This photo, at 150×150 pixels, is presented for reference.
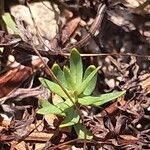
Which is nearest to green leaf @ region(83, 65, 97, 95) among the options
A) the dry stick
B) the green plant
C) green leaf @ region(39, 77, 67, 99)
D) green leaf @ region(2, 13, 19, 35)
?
the green plant

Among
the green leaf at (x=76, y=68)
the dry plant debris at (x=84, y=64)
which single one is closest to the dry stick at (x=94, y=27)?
the dry plant debris at (x=84, y=64)

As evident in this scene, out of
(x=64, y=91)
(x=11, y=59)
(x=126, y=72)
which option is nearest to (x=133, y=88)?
(x=126, y=72)

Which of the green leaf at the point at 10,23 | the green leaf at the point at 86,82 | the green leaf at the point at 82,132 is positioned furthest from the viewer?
the green leaf at the point at 10,23

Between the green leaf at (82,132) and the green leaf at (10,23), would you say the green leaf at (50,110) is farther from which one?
the green leaf at (10,23)

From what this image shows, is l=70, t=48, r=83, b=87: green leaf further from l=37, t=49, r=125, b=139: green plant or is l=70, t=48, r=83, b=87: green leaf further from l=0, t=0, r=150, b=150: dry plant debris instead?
l=0, t=0, r=150, b=150: dry plant debris

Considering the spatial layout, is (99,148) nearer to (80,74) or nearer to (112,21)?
(80,74)

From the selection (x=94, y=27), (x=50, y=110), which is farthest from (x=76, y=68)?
(x=94, y=27)

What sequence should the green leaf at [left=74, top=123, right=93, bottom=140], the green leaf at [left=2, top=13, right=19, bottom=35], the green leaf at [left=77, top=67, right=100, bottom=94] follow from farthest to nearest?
the green leaf at [left=2, top=13, right=19, bottom=35], the green leaf at [left=74, top=123, right=93, bottom=140], the green leaf at [left=77, top=67, right=100, bottom=94]
